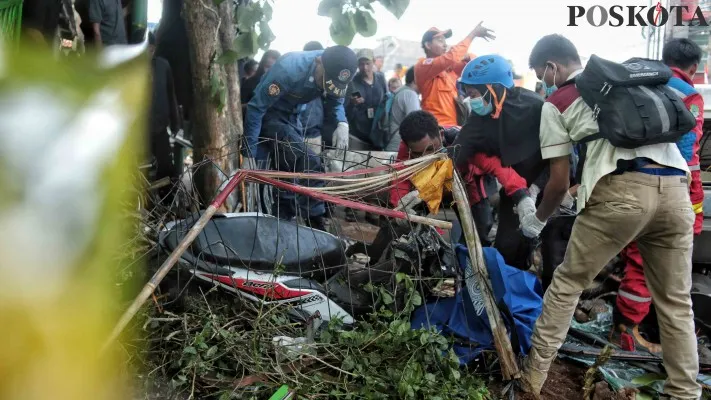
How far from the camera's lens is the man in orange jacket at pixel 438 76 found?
5434mm

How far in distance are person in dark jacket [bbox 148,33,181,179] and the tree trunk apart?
31 cm

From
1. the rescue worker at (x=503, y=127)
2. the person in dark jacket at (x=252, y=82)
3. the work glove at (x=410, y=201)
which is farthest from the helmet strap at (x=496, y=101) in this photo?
the person in dark jacket at (x=252, y=82)

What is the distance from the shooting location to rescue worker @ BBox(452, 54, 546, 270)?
331 centimetres

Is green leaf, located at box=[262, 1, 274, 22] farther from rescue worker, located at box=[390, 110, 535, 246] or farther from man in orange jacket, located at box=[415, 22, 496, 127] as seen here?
man in orange jacket, located at box=[415, 22, 496, 127]

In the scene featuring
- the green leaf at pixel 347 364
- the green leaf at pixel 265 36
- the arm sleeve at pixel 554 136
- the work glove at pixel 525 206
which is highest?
the green leaf at pixel 265 36

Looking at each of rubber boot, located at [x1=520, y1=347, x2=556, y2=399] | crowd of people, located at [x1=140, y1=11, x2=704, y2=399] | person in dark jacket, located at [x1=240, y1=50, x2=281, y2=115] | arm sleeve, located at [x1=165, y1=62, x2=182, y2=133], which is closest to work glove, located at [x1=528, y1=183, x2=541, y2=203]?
crowd of people, located at [x1=140, y1=11, x2=704, y2=399]

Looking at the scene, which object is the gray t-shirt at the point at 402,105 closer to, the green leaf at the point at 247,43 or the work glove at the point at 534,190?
the work glove at the point at 534,190

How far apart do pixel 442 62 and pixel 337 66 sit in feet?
4.62

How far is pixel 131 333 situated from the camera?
8.14 ft

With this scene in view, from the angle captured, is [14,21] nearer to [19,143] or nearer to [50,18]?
[50,18]

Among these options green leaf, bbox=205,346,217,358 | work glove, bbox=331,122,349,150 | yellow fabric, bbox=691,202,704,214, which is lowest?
green leaf, bbox=205,346,217,358

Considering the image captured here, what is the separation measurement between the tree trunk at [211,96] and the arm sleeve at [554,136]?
2.15 m

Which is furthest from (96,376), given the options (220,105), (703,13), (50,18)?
(703,13)

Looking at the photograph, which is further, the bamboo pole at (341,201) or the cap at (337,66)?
the cap at (337,66)
